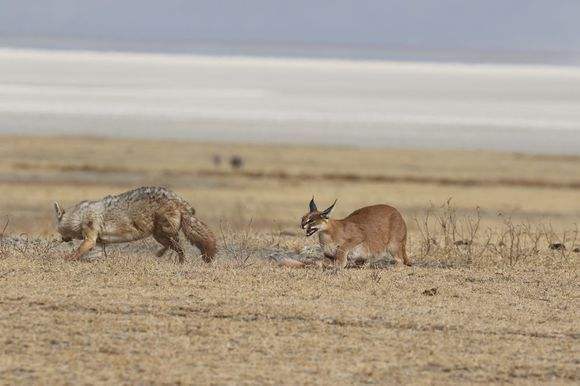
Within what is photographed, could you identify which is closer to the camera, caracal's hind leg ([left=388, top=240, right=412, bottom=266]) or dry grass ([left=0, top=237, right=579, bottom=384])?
dry grass ([left=0, top=237, right=579, bottom=384])

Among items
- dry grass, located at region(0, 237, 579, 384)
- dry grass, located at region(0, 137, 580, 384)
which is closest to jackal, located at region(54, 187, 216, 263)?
dry grass, located at region(0, 137, 580, 384)

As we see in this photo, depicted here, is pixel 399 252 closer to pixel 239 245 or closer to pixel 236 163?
pixel 239 245

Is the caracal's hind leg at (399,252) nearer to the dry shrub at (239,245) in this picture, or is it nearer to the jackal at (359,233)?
the jackal at (359,233)

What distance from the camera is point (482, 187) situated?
1208 inches

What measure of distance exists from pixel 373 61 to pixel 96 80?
3213 centimetres

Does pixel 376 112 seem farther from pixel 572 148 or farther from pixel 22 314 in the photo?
pixel 22 314

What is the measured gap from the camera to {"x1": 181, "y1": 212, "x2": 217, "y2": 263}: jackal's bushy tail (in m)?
12.4

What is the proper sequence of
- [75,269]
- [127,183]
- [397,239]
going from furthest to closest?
[127,183] → [397,239] → [75,269]

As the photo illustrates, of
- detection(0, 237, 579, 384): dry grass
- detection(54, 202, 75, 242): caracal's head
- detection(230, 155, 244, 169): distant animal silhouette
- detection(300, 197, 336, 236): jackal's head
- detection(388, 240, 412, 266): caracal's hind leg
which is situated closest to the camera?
detection(0, 237, 579, 384): dry grass

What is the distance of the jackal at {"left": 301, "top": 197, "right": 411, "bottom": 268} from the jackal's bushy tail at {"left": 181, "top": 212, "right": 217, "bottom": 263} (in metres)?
0.89

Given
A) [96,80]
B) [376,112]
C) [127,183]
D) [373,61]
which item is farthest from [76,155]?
[373,61]

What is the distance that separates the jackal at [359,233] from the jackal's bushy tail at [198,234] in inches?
35.2

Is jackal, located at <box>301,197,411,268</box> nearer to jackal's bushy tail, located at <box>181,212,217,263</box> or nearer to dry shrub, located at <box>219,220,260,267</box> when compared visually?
dry shrub, located at <box>219,220,260,267</box>

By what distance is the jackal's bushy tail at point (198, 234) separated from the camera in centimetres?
1241
